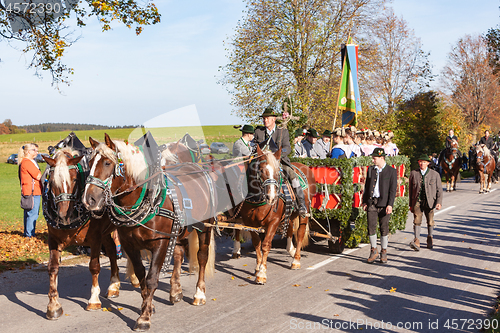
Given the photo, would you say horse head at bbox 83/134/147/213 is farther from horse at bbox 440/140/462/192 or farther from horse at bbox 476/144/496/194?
horse at bbox 476/144/496/194

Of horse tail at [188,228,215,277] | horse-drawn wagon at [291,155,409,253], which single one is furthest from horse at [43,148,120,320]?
horse-drawn wagon at [291,155,409,253]

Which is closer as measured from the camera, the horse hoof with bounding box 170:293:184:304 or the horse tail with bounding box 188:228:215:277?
the horse hoof with bounding box 170:293:184:304

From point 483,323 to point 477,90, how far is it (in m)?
42.4

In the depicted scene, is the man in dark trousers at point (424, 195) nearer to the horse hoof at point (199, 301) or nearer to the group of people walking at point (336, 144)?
the group of people walking at point (336, 144)

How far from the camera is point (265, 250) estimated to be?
7.39 meters

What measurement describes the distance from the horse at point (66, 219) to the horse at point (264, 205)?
250cm

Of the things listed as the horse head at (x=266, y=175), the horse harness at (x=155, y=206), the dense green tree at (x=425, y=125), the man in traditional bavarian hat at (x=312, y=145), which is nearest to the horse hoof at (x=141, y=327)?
the horse harness at (x=155, y=206)

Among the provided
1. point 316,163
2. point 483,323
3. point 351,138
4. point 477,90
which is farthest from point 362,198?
point 477,90

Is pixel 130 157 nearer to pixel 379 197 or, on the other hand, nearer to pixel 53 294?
pixel 53 294

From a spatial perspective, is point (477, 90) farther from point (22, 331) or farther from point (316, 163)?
point (22, 331)

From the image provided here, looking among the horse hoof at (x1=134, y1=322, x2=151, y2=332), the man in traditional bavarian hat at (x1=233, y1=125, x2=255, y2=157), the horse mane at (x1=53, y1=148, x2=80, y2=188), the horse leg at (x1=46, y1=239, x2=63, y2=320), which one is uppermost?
the man in traditional bavarian hat at (x1=233, y1=125, x2=255, y2=157)

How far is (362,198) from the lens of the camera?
29.1 feet

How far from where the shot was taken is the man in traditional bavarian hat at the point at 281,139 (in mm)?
8117

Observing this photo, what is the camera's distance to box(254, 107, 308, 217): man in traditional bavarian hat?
8.12 m
